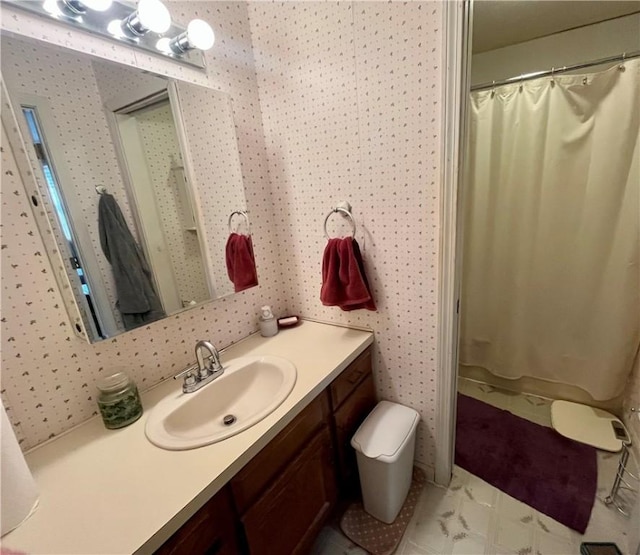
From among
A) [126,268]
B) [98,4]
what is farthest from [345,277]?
[98,4]

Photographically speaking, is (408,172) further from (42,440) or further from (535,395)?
(535,395)

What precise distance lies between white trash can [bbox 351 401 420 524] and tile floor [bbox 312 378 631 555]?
13 centimetres

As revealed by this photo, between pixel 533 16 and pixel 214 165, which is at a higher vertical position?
pixel 533 16

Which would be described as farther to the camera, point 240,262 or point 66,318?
point 240,262

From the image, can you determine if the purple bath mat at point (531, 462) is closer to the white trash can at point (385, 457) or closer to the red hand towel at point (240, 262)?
the white trash can at point (385, 457)

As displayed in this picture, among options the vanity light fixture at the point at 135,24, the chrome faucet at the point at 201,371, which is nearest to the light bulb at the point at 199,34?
the vanity light fixture at the point at 135,24

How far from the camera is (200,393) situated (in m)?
1.03

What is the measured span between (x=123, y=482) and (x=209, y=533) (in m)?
0.24

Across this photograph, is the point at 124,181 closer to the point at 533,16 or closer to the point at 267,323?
the point at 267,323

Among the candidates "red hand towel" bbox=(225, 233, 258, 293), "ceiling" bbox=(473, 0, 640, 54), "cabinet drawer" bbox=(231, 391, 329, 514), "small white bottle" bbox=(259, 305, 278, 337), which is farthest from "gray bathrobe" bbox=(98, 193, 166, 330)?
"ceiling" bbox=(473, 0, 640, 54)

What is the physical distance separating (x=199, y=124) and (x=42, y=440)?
1.14m

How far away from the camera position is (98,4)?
2.74 ft

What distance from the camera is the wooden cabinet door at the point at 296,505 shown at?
2.84ft

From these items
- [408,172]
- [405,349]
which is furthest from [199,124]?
[405,349]
